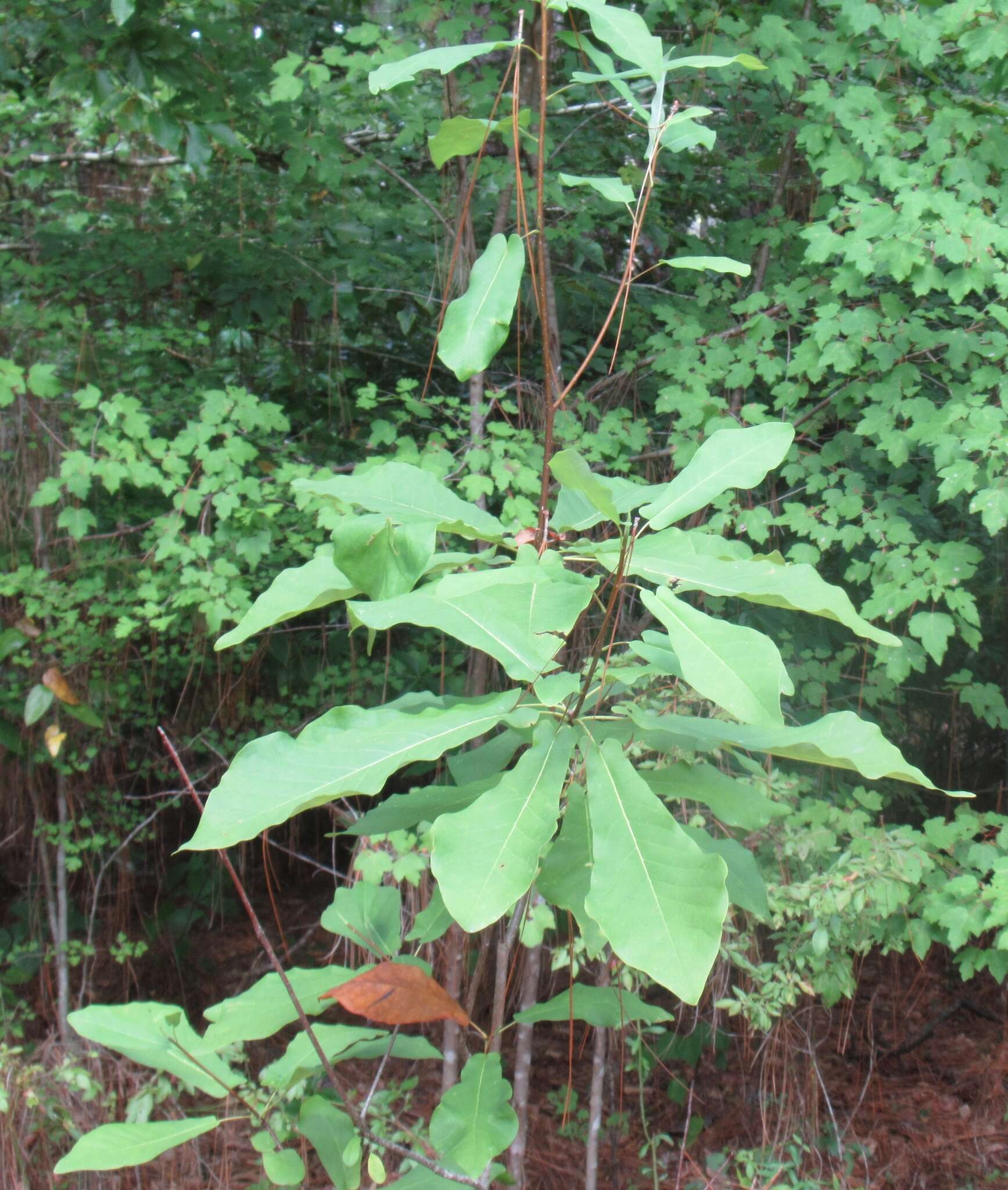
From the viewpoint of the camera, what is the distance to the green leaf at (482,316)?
0.85 m

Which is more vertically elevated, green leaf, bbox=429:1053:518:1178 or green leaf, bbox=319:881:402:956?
green leaf, bbox=319:881:402:956

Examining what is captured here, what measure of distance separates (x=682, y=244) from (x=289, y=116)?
4.48 feet

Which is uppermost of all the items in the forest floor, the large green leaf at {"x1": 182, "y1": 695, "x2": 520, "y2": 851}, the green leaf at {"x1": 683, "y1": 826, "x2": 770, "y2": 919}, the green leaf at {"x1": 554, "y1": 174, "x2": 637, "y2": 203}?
the green leaf at {"x1": 554, "y1": 174, "x2": 637, "y2": 203}

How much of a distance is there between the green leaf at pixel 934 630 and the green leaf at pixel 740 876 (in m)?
1.43

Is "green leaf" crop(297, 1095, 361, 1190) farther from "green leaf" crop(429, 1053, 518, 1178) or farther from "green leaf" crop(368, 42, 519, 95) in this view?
"green leaf" crop(368, 42, 519, 95)

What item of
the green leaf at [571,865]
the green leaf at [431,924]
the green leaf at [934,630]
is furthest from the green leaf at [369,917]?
the green leaf at [934,630]

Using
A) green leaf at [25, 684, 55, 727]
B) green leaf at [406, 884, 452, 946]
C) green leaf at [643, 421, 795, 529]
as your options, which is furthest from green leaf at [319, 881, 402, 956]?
green leaf at [25, 684, 55, 727]

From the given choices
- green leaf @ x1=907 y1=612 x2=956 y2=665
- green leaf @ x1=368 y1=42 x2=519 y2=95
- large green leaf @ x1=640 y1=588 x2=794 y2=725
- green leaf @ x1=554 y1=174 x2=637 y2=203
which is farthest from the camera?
green leaf @ x1=907 y1=612 x2=956 y2=665

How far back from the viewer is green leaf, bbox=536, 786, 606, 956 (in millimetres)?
894

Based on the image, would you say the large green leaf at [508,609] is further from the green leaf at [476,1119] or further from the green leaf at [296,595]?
the green leaf at [476,1119]

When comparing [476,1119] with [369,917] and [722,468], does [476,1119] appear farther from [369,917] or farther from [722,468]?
[722,468]

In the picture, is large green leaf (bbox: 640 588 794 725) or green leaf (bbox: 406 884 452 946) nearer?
large green leaf (bbox: 640 588 794 725)

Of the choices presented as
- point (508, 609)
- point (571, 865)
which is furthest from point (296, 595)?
point (571, 865)

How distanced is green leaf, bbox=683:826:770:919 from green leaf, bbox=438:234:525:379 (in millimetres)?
540
